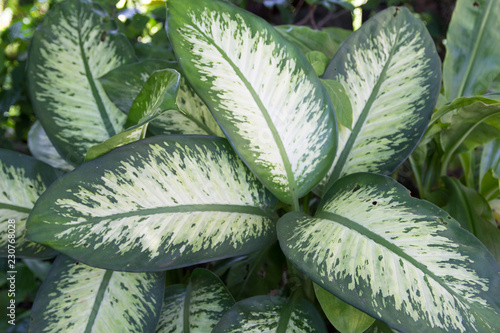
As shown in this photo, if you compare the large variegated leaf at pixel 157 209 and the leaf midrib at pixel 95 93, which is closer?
the large variegated leaf at pixel 157 209

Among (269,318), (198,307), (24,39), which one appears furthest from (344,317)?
(24,39)

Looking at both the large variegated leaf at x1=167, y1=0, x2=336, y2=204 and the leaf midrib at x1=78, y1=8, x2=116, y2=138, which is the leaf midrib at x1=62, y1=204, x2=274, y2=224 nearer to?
the large variegated leaf at x1=167, y1=0, x2=336, y2=204

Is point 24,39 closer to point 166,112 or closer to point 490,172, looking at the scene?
point 166,112

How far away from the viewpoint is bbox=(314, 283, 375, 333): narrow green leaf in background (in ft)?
1.69

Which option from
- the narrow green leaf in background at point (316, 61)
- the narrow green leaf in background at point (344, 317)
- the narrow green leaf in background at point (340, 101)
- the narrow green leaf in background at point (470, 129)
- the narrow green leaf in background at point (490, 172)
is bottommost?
the narrow green leaf in background at point (344, 317)

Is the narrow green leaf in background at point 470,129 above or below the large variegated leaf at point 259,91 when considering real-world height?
below

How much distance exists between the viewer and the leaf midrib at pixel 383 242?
44cm

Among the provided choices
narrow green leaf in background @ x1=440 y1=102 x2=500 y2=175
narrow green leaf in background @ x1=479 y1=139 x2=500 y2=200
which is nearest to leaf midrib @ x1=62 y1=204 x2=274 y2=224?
narrow green leaf in background @ x1=440 y1=102 x2=500 y2=175

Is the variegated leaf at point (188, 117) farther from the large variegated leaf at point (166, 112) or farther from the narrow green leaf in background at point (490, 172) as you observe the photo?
the narrow green leaf in background at point (490, 172)

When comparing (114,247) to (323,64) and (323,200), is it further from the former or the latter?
(323,64)

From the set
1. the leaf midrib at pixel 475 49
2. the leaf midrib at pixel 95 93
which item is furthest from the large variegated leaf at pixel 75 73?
the leaf midrib at pixel 475 49

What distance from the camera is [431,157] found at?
36.0 inches

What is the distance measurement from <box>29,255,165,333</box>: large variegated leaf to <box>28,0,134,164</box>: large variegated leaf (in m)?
0.23

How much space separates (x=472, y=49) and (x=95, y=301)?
0.97 meters
